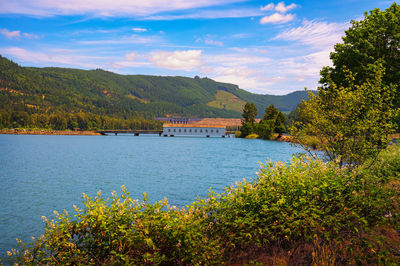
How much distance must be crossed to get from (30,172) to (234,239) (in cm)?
4030

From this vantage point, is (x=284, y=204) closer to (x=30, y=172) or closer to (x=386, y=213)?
(x=386, y=213)

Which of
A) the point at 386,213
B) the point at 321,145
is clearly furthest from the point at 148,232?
the point at 321,145

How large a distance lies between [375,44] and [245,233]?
3641 centimetres

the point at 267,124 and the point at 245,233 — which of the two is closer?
the point at 245,233

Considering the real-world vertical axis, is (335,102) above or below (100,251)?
above

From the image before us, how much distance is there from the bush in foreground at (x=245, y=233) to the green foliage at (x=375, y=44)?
1122 inches

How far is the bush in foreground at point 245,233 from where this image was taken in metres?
7.64

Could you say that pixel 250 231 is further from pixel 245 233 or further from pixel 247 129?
pixel 247 129

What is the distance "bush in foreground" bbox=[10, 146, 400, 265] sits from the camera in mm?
7645

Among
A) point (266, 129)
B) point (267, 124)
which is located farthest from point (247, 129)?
point (267, 124)

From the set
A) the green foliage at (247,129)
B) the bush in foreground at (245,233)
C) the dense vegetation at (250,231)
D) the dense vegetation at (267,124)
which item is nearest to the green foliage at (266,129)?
the dense vegetation at (267,124)

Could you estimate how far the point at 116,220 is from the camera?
831 cm

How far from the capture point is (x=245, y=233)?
7.81 metres

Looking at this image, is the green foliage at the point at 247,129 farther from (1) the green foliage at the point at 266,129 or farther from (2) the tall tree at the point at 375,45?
(2) the tall tree at the point at 375,45
